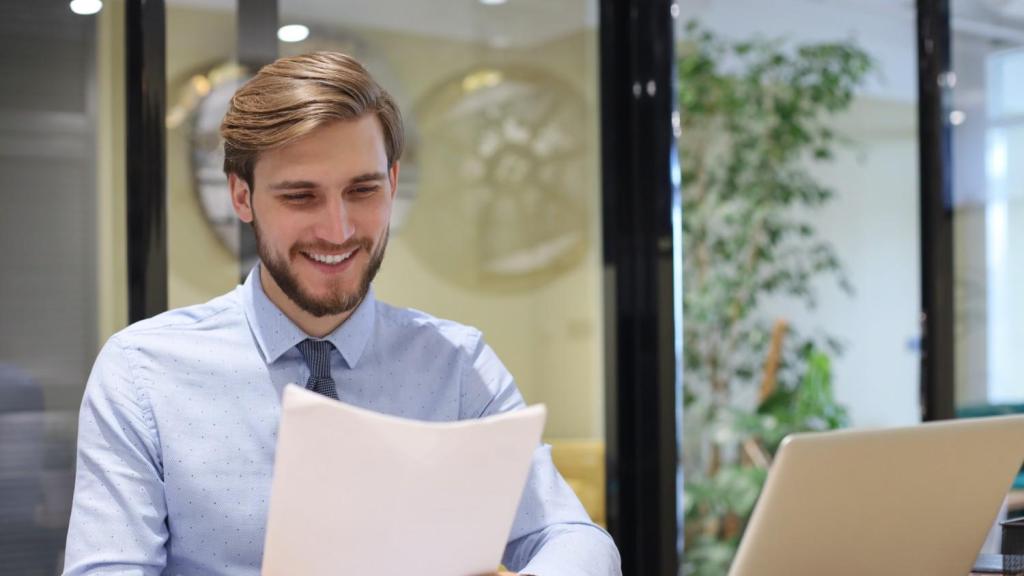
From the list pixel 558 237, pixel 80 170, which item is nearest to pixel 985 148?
pixel 558 237

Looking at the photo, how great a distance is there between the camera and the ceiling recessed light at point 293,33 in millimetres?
2875

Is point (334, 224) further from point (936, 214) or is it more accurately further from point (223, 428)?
point (936, 214)

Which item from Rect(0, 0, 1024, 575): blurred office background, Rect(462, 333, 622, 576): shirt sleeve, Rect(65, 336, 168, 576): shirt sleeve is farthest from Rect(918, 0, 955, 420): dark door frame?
Rect(65, 336, 168, 576): shirt sleeve

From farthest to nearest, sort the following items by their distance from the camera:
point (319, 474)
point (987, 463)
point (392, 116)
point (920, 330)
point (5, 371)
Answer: point (920, 330) < point (5, 371) < point (392, 116) < point (987, 463) < point (319, 474)

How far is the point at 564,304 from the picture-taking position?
3.45 metres

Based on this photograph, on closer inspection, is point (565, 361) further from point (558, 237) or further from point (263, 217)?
point (263, 217)

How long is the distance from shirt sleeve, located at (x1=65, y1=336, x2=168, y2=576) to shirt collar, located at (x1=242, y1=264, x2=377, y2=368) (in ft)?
0.64

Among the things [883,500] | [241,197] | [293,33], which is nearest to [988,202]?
[293,33]

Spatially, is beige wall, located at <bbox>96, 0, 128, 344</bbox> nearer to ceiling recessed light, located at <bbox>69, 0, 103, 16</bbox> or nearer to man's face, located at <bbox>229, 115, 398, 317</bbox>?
ceiling recessed light, located at <bbox>69, 0, 103, 16</bbox>

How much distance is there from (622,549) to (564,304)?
758 mm

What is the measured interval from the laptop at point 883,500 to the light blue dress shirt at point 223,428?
311 mm

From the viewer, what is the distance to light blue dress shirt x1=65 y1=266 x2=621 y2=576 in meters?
1.60

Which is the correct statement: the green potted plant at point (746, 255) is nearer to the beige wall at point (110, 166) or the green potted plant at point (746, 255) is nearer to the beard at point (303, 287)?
the beige wall at point (110, 166)

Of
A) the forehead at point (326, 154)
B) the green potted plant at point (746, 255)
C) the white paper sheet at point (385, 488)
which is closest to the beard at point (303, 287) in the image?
the forehead at point (326, 154)
